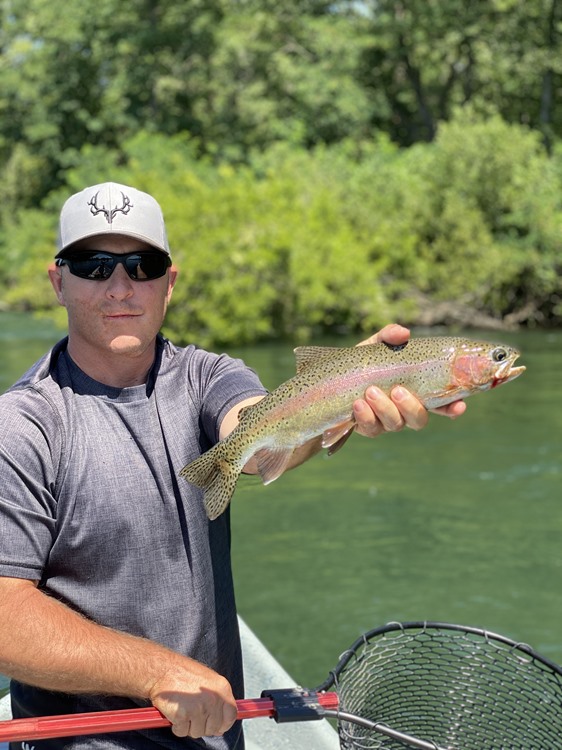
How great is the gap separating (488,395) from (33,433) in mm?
16036

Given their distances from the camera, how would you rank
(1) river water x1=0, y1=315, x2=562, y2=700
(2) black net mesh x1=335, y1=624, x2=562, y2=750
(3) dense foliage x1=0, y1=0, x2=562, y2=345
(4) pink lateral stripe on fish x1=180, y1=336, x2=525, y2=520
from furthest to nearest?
(3) dense foliage x1=0, y1=0, x2=562, y2=345, (1) river water x1=0, y1=315, x2=562, y2=700, (2) black net mesh x1=335, y1=624, x2=562, y2=750, (4) pink lateral stripe on fish x1=180, y1=336, x2=525, y2=520

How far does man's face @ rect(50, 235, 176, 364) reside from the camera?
2.59m

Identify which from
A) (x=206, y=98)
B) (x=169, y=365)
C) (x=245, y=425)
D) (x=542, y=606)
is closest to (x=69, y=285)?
(x=169, y=365)

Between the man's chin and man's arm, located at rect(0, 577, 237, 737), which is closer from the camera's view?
man's arm, located at rect(0, 577, 237, 737)

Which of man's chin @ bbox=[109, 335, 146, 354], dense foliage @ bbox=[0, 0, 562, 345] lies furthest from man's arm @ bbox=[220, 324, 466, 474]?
dense foliage @ bbox=[0, 0, 562, 345]

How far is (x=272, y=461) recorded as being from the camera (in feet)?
8.70

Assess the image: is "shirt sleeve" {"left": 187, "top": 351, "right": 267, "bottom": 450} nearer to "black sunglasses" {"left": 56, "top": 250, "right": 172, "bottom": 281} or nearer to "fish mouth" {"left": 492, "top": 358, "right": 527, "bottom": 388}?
"black sunglasses" {"left": 56, "top": 250, "right": 172, "bottom": 281}

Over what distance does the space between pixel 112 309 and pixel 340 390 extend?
616mm

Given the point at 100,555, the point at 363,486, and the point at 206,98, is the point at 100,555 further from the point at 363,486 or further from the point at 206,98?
the point at 206,98

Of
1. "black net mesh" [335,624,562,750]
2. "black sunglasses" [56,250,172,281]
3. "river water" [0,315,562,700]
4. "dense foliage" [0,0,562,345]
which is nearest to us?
"black sunglasses" [56,250,172,281]

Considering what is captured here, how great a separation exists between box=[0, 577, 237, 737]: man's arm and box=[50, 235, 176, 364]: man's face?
63 cm

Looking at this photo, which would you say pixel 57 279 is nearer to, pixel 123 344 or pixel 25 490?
pixel 123 344

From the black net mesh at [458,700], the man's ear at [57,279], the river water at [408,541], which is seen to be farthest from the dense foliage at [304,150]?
the man's ear at [57,279]

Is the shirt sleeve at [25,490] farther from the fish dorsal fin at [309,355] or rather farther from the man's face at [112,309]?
the fish dorsal fin at [309,355]
